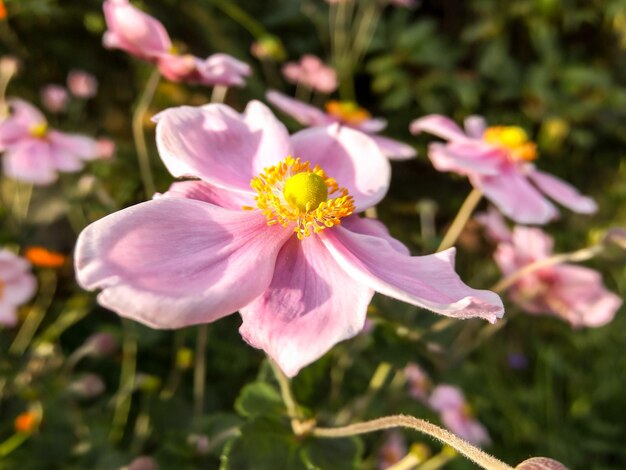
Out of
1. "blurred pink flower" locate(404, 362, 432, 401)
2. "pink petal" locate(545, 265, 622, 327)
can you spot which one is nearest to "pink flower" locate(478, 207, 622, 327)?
"pink petal" locate(545, 265, 622, 327)

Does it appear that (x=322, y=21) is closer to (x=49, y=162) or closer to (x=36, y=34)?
(x=36, y=34)

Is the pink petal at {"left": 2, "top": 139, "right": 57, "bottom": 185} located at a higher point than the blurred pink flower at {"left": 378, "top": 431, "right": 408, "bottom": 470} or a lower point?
higher

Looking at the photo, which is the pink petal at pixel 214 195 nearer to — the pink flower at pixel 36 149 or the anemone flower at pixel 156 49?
the anemone flower at pixel 156 49

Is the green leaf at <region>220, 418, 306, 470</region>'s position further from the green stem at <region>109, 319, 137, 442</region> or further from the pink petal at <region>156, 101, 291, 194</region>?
the green stem at <region>109, 319, 137, 442</region>

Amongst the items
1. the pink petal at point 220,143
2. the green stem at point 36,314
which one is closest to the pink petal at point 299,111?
the pink petal at point 220,143

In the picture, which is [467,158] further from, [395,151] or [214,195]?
[214,195]

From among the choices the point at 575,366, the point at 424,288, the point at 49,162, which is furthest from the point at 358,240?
the point at 575,366
